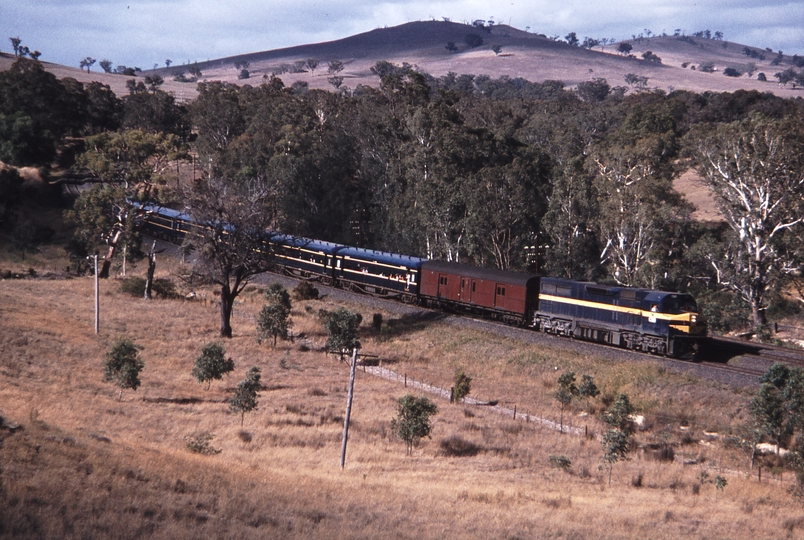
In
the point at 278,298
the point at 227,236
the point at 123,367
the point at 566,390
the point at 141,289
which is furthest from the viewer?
the point at 141,289

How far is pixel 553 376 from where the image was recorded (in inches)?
1411

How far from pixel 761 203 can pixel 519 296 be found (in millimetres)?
18705

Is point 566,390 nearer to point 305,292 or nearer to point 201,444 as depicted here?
point 201,444

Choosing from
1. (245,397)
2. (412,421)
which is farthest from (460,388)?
(245,397)

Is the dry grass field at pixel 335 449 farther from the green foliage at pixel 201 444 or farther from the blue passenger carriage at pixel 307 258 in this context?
the blue passenger carriage at pixel 307 258

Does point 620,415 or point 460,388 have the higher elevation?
point 620,415

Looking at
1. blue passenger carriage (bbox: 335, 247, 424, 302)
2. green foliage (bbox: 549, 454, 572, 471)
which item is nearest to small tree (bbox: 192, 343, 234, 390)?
green foliage (bbox: 549, 454, 572, 471)

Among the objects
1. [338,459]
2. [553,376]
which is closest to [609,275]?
[553,376]

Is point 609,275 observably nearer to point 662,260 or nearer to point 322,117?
point 662,260

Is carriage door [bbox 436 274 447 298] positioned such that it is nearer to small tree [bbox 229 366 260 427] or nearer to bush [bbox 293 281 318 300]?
bush [bbox 293 281 318 300]

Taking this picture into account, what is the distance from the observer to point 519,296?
133 ft

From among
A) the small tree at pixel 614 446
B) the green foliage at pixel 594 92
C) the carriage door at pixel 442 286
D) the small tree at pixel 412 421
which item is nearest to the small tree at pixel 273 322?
the carriage door at pixel 442 286

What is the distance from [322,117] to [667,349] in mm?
66031

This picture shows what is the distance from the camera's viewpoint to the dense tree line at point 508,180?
47062 millimetres
